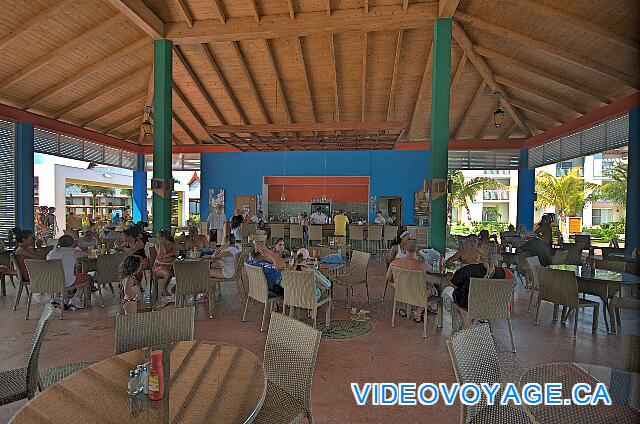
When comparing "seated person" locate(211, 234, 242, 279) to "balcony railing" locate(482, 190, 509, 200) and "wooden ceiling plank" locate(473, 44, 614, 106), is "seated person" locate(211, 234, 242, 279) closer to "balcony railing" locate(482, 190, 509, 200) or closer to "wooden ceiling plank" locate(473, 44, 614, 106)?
"wooden ceiling plank" locate(473, 44, 614, 106)

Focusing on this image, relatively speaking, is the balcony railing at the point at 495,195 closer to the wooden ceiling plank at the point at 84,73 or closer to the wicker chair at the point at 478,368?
the wooden ceiling plank at the point at 84,73

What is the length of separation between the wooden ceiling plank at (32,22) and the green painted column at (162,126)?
1.68 m

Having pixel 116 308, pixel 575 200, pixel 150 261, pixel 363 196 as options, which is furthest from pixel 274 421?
pixel 575 200

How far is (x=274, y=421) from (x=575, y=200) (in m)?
20.5

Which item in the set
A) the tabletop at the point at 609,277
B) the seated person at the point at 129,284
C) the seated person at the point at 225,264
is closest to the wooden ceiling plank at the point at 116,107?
the seated person at the point at 225,264

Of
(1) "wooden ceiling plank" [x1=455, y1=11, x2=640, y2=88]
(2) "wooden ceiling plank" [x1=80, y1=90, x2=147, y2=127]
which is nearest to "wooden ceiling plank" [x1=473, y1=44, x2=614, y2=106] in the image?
(1) "wooden ceiling plank" [x1=455, y1=11, x2=640, y2=88]

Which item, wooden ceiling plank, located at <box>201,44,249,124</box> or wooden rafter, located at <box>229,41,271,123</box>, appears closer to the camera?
wooden rafter, located at <box>229,41,271,123</box>

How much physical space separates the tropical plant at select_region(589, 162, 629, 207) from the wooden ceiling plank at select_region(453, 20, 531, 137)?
5.48 m

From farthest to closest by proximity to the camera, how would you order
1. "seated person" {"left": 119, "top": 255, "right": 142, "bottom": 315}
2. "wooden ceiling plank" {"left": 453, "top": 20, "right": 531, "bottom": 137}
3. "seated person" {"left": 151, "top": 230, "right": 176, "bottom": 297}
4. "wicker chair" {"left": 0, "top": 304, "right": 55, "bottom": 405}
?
"wooden ceiling plank" {"left": 453, "top": 20, "right": 531, "bottom": 137}
"seated person" {"left": 151, "top": 230, "right": 176, "bottom": 297}
"seated person" {"left": 119, "top": 255, "right": 142, "bottom": 315}
"wicker chair" {"left": 0, "top": 304, "right": 55, "bottom": 405}

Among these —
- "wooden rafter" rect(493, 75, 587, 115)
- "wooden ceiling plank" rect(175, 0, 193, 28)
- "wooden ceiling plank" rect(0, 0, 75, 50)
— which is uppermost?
"wooden ceiling plank" rect(175, 0, 193, 28)

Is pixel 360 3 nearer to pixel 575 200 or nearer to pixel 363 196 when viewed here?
pixel 363 196

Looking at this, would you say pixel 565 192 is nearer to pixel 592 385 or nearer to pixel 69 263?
pixel 592 385

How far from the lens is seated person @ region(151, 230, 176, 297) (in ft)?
19.9

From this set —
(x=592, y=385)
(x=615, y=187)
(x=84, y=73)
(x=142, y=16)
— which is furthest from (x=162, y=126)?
(x=615, y=187)
